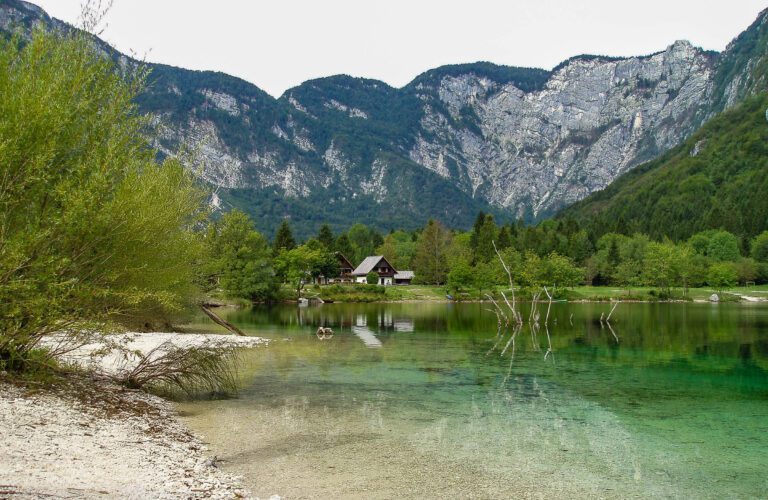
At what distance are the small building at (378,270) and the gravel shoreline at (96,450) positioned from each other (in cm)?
12549

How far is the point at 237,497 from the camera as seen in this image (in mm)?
10633

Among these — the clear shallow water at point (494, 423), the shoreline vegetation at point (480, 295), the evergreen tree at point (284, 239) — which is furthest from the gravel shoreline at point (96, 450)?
the evergreen tree at point (284, 239)

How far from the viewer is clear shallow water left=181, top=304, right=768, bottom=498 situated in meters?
12.4

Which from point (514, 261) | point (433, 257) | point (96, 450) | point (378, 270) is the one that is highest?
point (433, 257)

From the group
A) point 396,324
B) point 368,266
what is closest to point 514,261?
point 368,266

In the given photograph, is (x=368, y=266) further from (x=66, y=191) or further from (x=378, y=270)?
(x=66, y=191)

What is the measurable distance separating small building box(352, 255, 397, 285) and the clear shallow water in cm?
10749

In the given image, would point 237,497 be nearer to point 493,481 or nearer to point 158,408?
point 493,481

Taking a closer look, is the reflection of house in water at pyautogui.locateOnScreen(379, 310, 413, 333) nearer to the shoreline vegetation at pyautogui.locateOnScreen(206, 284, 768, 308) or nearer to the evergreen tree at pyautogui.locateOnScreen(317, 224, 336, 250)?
the shoreline vegetation at pyautogui.locateOnScreen(206, 284, 768, 308)

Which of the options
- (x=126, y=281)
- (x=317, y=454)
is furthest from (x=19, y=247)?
(x=317, y=454)

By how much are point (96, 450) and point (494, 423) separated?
10.8 meters

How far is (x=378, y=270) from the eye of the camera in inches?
5704

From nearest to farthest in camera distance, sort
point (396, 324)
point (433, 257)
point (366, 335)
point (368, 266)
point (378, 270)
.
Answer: point (366, 335)
point (396, 324)
point (433, 257)
point (368, 266)
point (378, 270)

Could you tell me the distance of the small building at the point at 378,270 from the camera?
470ft
